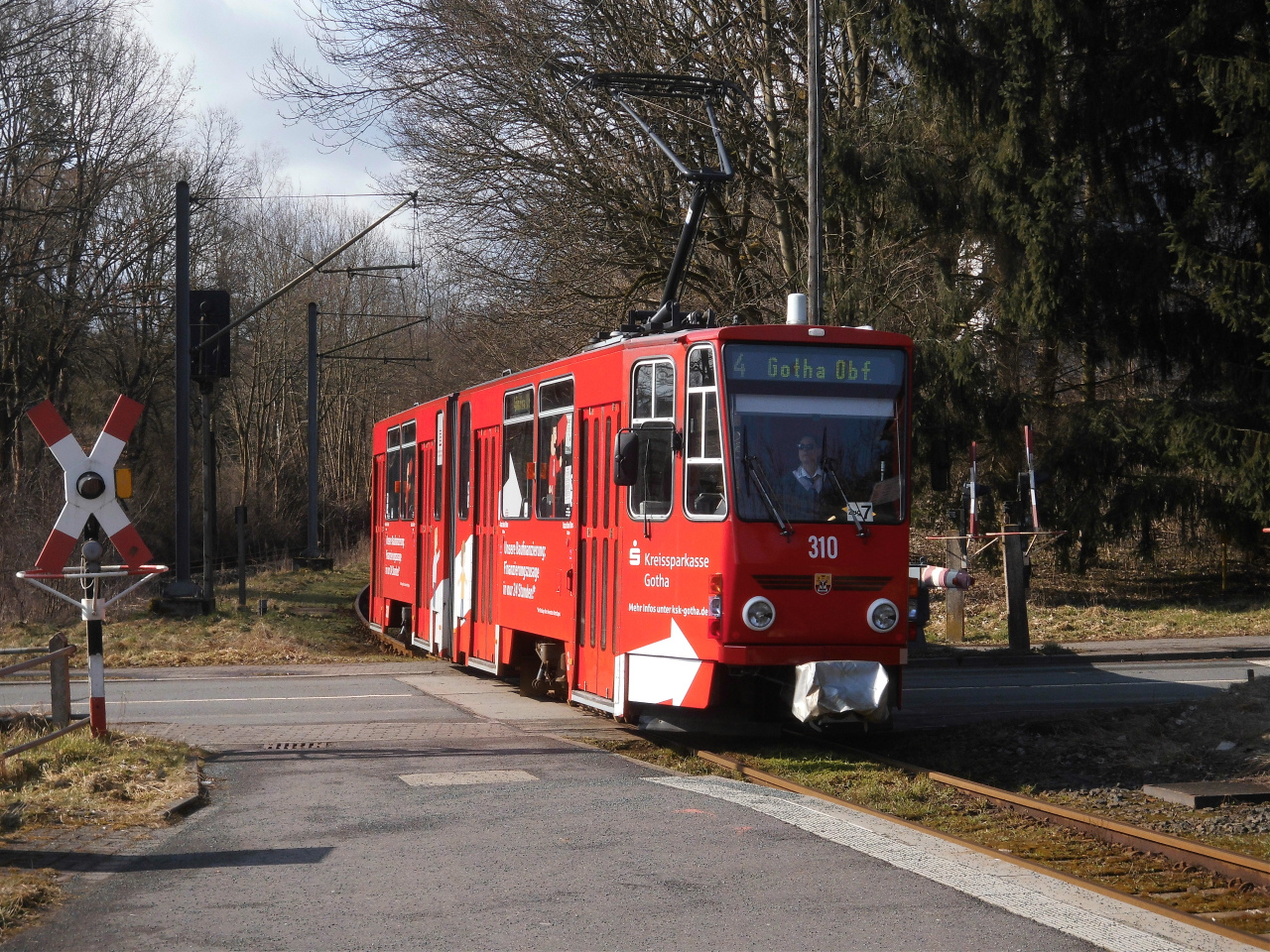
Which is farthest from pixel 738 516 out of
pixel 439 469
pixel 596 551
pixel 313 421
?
pixel 313 421

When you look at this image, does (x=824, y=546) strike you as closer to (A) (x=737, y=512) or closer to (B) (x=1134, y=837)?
(A) (x=737, y=512)

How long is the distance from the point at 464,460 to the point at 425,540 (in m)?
2.49

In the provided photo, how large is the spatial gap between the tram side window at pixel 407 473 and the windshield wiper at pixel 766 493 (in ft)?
32.5

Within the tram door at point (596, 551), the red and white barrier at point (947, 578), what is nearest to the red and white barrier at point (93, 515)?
the tram door at point (596, 551)

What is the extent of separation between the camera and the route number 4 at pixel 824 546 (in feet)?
34.2

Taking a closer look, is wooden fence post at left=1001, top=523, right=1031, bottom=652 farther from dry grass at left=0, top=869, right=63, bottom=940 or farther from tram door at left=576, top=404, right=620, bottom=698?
dry grass at left=0, top=869, right=63, bottom=940

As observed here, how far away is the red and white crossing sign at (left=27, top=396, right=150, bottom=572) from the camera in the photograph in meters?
10.0

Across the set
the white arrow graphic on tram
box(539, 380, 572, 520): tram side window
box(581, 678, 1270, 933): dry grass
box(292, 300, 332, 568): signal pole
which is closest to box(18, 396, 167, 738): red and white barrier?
the white arrow graphic on tram

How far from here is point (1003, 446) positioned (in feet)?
77.5

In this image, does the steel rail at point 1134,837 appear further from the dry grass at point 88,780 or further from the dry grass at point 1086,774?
the dry grass at point 88,780

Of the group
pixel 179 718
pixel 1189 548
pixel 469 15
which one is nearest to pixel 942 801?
pixel 179 718

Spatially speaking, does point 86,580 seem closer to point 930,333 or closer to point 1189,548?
point 930,333

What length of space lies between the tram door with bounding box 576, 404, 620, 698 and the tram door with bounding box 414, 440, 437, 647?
20.0 ft

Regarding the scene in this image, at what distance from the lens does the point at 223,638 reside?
67.0ft
